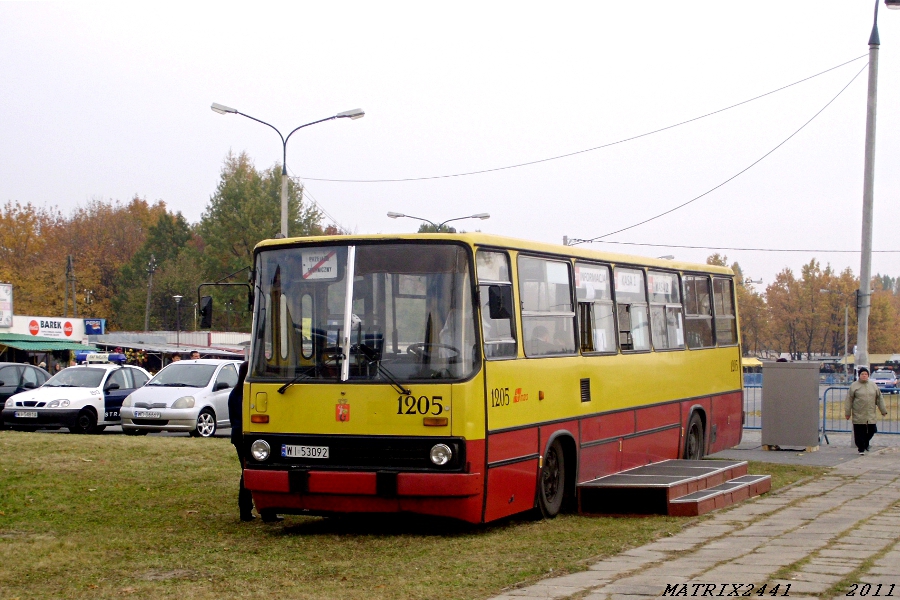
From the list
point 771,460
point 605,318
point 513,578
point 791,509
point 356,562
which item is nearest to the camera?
point 513,578

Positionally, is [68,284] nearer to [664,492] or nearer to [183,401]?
[183,401]

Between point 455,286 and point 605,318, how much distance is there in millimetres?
3890

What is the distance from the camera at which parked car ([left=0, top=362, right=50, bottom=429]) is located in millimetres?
27078

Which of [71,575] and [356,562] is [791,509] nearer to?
[356,562]

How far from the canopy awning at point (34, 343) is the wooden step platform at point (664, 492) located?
156ft

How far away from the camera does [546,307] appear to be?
1241 cm

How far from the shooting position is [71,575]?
8.85m

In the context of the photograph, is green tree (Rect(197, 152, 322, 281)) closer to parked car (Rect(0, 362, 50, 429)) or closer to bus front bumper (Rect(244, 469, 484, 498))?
parked car (Rect(0, 362, 50, 429))

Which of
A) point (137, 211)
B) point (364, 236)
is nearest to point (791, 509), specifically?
point (364, 236)

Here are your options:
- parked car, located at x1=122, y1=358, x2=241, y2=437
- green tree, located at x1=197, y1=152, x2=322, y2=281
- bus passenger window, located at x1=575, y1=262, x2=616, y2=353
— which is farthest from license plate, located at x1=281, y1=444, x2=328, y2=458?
green tree, located at x1=197, y1=152, x2=322, y2=281

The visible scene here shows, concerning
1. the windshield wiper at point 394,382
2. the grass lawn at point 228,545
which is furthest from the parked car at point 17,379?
the windshield wiper at point 394,382

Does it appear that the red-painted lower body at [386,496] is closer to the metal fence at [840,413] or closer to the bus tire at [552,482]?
the bus tire at [552,482]

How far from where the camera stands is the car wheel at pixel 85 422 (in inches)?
992

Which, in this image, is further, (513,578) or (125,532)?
(125,532)
